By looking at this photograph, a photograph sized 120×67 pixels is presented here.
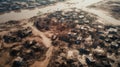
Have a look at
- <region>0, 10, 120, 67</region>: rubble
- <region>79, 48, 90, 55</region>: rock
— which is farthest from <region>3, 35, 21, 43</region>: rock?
<region>79, 48, 90, 55</region>: rock

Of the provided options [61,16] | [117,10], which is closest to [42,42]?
[61,16]

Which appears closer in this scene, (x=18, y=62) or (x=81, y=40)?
(x=18, y=62)

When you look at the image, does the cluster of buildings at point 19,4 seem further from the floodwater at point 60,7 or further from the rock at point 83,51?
the rock at point 83,51

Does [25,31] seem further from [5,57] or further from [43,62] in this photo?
[43,62]

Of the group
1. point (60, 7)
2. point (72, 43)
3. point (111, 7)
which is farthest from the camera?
point (60, 7)

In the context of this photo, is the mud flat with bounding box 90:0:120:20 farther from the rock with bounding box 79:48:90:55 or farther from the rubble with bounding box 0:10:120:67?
the rock with bounding box 79:48:90:55

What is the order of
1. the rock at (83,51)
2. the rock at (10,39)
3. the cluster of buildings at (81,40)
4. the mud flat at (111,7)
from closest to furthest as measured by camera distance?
the cluster of buildings at (81,40), the rock at (83,51), the rock at (10,39), the mud flat at (111,7)

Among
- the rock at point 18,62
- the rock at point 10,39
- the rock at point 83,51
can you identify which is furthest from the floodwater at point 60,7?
the rock at point 18,62

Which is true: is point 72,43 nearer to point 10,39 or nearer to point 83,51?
point 83,51

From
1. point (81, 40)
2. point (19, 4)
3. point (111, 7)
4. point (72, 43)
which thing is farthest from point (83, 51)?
point (19, 4)
